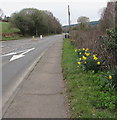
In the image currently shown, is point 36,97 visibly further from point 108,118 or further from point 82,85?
point 108,118

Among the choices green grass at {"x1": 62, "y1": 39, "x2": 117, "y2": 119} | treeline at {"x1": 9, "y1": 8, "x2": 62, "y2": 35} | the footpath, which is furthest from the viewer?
treeline at {"x1": 9, "y1": 8, "x2": 62, "y2": 35}

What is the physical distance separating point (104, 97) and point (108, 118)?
3.04 feet

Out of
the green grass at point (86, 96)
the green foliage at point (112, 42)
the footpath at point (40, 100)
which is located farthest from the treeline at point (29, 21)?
the green grass at point (86, 96)

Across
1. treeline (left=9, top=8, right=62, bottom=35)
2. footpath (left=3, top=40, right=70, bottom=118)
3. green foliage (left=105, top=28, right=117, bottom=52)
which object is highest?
treeline (left=9, top=8, right=62, bottom=35)

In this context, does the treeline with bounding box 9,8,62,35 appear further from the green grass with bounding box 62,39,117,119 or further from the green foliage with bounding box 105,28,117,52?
the green grass with bounding box 62,39,117,119

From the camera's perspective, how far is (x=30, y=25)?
216 ft

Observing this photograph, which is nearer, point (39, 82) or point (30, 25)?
point (39, 82)

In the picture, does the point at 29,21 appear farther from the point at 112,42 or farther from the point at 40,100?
the point at 40,100

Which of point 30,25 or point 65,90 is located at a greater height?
point 30,25

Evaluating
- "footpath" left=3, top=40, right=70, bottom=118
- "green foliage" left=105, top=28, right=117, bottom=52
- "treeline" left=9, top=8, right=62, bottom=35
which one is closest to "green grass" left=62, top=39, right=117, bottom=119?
"footpath" left=3, top=40, right=70, bottom=118

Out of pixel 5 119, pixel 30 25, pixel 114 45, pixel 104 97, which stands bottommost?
pixel 5 119

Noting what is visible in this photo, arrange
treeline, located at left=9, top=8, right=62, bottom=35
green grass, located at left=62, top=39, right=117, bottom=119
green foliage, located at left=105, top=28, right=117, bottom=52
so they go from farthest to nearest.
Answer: treeline, located at left=9, top=8, right=62, bottom=35
green foliage, located at left=105, top=28, right=117, bottom=52
green grass, located at left=62, top=39, right=117, bottom=119

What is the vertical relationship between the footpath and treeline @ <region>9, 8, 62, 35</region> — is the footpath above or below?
below

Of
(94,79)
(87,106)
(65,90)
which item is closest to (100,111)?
(87,106)
